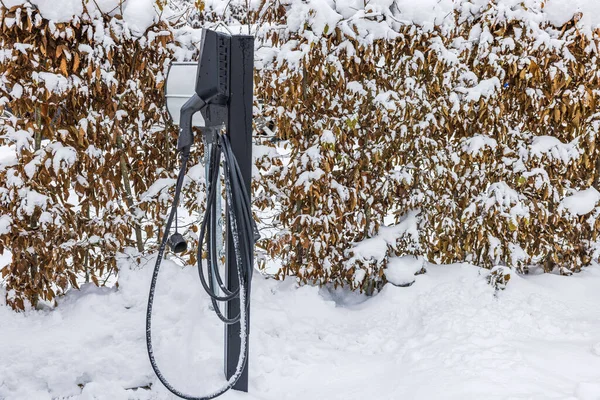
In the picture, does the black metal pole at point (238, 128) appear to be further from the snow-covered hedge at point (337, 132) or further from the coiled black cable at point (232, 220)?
the snow-covered hedge at point (337, 132)

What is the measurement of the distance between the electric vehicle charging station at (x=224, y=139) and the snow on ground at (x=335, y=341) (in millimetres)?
541

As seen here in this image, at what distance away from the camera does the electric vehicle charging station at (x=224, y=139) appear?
193cm

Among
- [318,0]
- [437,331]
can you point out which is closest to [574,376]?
[437,331]

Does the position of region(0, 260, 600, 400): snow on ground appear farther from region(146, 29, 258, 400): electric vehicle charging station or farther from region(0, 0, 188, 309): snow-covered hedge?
region(146, 29, 258, 400): electric vehicle charging station

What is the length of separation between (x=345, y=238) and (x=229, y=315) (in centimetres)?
127

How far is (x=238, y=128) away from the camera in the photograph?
6.92 feet

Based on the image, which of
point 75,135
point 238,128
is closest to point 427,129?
point 238,128

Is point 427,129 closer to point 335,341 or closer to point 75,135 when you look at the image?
point 335,341

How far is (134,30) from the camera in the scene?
2775 millimetres

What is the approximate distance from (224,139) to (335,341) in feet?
4.95

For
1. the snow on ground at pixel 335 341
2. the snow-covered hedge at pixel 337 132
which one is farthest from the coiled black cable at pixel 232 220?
the snow-covered hedge at pixel 337 132

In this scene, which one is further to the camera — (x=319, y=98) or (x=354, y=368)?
(x=319, y=98)

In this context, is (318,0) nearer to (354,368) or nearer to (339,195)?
(339,195)

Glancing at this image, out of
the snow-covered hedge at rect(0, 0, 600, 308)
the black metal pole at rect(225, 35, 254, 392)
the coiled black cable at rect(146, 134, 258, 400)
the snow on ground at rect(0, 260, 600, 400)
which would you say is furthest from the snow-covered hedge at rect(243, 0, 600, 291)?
the coiled black cable at rect(146, 134, 258, 400)
